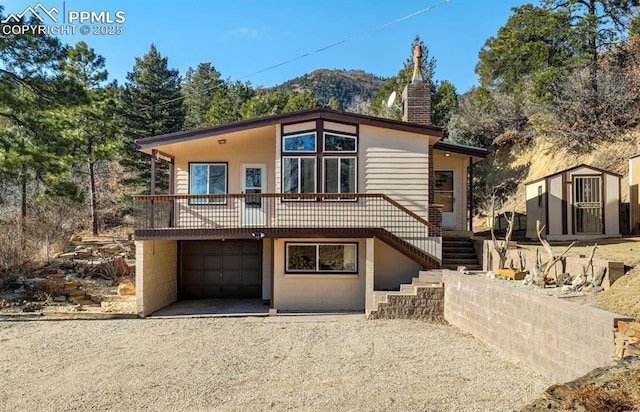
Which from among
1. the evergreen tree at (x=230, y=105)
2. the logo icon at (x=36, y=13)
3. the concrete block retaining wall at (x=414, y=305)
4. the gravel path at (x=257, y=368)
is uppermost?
the evergreen tree at (x=230, y=105)

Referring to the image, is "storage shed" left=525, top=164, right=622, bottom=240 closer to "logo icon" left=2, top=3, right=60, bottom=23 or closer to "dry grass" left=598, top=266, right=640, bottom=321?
"dry grass" left=598, top=266, right=640, bottom=321

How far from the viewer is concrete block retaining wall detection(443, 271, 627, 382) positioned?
486 cm

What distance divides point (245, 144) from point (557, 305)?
373 inches

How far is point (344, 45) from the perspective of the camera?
1523cm

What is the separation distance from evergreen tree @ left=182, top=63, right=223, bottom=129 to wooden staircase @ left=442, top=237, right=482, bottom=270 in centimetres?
2655

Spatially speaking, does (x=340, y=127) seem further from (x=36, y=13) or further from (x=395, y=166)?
(x=36, y=13)

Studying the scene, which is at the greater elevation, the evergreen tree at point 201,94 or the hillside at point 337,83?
the hillside at point 337,83

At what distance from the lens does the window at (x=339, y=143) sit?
37.8 ft

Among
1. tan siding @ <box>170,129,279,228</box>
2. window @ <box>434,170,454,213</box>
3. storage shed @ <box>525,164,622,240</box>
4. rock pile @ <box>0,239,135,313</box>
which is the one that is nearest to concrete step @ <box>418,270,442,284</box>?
window @ <box>434,170,454,213</box>

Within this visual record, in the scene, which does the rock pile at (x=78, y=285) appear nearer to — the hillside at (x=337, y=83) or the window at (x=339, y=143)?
the window at (x=339, y=143)

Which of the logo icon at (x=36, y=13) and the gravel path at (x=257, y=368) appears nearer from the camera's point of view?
the gravel path at (x=257, y=368)

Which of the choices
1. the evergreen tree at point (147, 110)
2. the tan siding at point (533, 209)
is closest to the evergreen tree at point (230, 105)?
the evergreen tree at point (147, 110)

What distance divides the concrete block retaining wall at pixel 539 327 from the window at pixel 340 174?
400 cm

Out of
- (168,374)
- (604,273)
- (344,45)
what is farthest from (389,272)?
(344,45)
